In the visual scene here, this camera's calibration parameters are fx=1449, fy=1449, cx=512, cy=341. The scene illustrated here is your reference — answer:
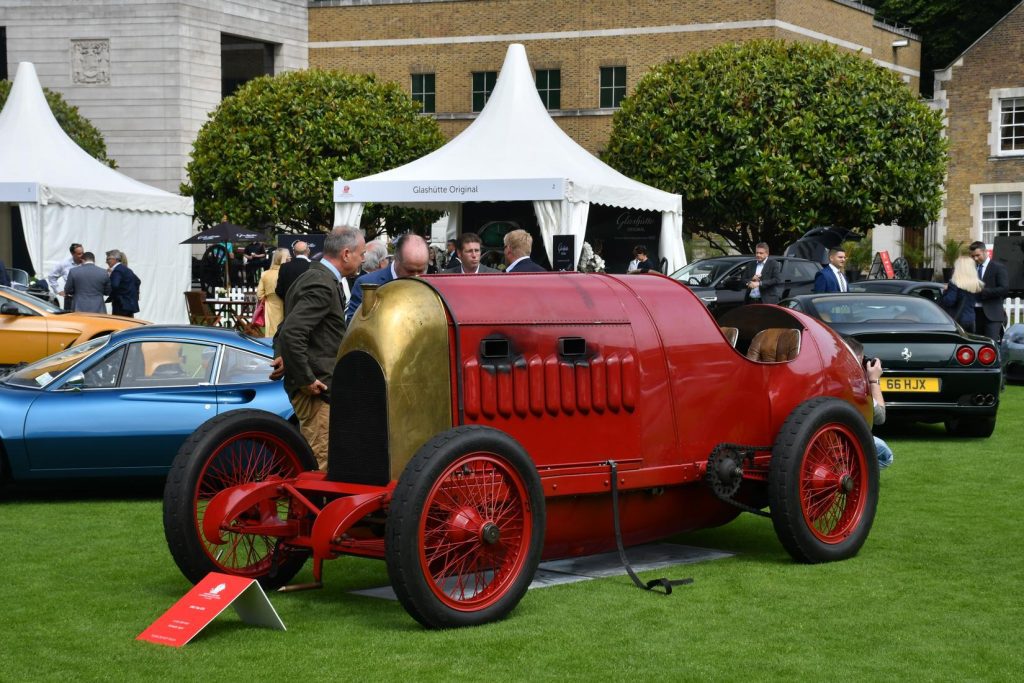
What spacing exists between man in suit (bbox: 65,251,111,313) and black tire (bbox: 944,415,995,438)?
1226cm

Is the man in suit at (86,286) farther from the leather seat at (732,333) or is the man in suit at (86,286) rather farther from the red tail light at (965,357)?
the leather seat at (732,333)

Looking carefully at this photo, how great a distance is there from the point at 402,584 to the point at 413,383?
0.98m

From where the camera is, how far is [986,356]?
13.3 m

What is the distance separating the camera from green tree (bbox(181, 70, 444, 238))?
132 ft

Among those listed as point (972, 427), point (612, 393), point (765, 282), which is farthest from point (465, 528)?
point (765, 282)

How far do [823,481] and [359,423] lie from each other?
2548mm

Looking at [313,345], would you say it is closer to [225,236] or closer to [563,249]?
[563,249]

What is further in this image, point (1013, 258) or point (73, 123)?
point (73, 123)

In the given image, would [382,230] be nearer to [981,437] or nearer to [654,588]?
[981,437]

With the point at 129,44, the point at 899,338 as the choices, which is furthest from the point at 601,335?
the point at 129,44

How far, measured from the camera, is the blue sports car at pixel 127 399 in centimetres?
974

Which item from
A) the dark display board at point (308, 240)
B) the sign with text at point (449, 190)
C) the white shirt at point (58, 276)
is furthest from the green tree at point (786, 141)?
the white shirt at point (58, 276)

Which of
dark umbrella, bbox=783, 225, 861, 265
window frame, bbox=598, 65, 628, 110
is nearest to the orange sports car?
dark umbrella, bbox=783, 225, 861, 265

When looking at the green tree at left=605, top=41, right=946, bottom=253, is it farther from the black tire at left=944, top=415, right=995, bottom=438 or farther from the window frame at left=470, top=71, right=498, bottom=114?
the black tire at left=944, top=415, right=995, bottom=438
